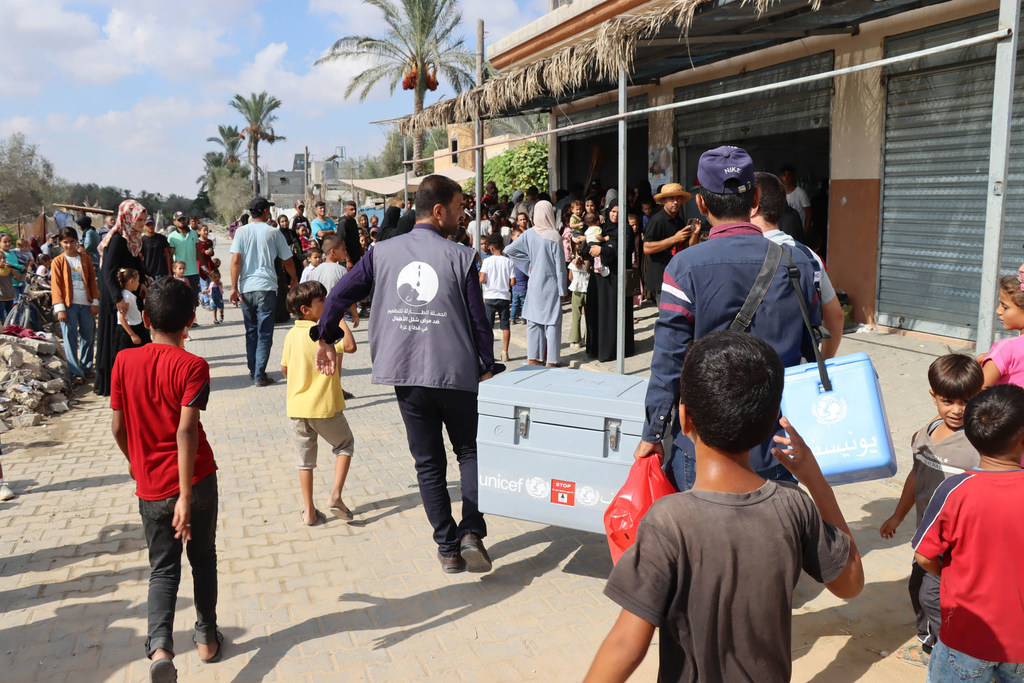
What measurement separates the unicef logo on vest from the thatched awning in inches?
161

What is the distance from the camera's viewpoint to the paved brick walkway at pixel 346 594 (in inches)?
141

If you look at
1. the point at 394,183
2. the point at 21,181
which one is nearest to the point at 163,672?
the point at 394,183

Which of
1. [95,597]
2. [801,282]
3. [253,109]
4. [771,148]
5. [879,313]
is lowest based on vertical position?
[95,597]

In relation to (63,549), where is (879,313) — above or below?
above

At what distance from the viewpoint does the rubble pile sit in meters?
8.24

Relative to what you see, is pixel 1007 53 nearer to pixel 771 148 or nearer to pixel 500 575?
pixel 500 575

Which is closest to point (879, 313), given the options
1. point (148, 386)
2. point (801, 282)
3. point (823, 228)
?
point (823, 228)

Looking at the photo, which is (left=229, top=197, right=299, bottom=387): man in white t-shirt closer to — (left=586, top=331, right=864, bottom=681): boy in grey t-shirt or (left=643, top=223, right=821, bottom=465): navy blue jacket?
(left=643, top=223, right=821, bottom=465): navy blue jacket

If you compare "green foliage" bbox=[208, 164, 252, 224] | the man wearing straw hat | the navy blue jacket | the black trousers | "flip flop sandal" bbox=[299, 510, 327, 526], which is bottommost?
"flip flop sandal" bbox=[299, 510, 327, 526]

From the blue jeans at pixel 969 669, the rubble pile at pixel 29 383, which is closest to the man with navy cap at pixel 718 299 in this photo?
the blue jeans at pixel 969 669

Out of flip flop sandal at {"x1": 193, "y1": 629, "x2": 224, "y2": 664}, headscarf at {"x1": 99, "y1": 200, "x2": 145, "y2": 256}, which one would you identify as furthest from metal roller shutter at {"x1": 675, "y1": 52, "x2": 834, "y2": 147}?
flip flop sandal at {"x1": 193, "y1": 629, "x2": 224, "y2": 664}

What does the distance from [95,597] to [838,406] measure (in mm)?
3847

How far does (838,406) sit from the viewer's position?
254 cm

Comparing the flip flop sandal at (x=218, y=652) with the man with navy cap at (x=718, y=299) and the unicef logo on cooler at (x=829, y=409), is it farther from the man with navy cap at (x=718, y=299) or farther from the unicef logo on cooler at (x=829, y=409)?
the unicef logo on cooler at (x=829, y=409)
